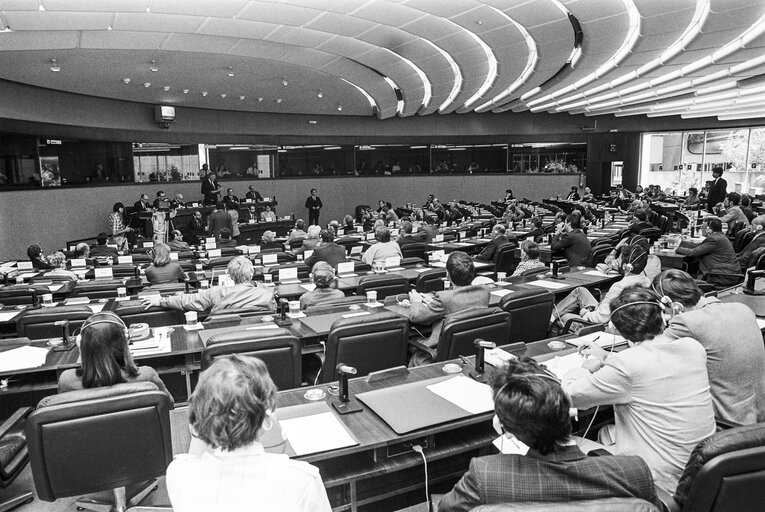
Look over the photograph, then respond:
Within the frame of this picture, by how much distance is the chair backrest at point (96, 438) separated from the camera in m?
2.39

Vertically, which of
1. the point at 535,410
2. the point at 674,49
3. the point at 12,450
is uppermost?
the point at 674,49

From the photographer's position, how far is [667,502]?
210 cm

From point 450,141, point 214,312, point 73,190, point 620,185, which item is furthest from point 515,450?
point 620,185

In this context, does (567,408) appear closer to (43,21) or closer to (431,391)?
(431,391)

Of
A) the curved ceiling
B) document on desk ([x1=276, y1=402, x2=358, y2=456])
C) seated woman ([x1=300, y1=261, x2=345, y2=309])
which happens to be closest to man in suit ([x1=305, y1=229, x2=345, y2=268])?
seated woman ([x1=300, y1=261, x2=345, y2=309])

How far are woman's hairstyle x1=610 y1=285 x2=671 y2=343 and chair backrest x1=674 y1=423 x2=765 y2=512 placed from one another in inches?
30.2

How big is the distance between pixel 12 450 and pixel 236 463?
1976 mm

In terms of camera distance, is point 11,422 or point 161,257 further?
point 161,257

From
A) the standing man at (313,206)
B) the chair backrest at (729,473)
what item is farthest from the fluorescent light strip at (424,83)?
the chair backrest at (729,473)

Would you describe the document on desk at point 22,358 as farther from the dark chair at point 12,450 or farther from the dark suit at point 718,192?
the dark suit at point 718,192

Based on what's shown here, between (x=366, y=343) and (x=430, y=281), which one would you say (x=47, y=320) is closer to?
(x=366, y=343)

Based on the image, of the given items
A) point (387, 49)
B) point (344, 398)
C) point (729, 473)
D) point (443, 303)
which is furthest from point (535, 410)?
point (387, 49)

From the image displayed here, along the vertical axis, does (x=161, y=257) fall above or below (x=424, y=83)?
below

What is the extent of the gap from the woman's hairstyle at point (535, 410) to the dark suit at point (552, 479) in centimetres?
6
